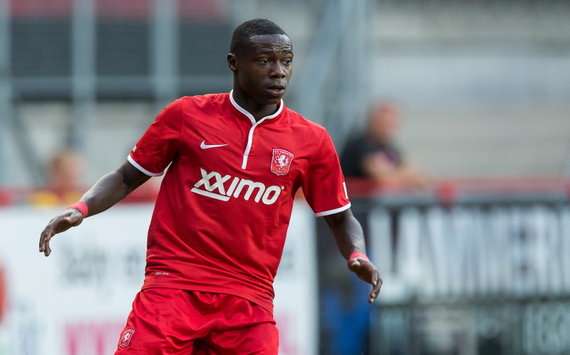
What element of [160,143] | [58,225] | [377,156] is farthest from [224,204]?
[377,156]

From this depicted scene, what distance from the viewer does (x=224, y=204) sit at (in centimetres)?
580

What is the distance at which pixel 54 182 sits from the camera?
9.83 meters

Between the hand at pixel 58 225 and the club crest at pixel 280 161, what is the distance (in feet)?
3.03

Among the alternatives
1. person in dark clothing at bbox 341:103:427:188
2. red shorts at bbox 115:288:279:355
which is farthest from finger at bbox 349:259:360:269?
person in dark clothing at bbox 341:103:427:188

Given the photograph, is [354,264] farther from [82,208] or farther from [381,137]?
[381,137]

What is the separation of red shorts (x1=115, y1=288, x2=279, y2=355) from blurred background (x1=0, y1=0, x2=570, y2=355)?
146 inches

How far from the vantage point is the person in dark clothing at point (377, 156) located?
1029 cm

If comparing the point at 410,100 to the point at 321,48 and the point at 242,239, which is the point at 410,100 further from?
the point at 242,239

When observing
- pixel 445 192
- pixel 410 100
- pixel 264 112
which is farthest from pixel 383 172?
pixel 410 100

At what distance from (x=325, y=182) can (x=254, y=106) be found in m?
0.51

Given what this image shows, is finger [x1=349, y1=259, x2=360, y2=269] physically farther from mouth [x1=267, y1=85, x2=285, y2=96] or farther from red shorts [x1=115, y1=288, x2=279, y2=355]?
mouth [x1=267, y1=85, x2=285, y2=96]

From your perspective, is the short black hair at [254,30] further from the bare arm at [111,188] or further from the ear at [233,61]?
the bare arm at [111,188]

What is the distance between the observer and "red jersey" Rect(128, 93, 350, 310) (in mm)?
5797

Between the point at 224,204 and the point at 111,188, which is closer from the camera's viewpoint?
the point at 224,204
